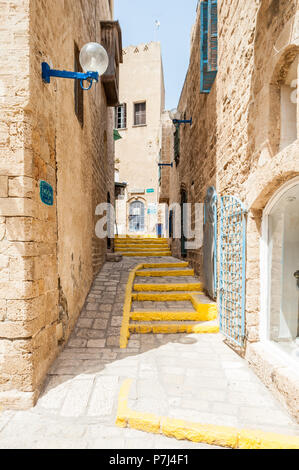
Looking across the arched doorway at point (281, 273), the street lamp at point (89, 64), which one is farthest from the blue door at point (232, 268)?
the street lamp at point (89, 64)

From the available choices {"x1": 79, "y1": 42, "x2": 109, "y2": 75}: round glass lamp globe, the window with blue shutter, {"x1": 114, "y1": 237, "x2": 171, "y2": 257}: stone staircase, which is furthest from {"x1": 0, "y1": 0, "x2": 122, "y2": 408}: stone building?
{"x1": 114, "y1": 237, "x2": 171, "y2": 257}: stone staircase

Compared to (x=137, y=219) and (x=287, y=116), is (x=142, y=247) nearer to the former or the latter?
(x=287, y=116)

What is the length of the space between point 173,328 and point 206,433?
2266 mm

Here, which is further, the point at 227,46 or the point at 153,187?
the point at 153,187

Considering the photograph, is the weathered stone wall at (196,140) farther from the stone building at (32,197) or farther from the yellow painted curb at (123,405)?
the yellow painted curb at (123,405)

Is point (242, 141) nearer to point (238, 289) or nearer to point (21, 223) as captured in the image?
point (238, 289)

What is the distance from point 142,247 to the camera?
1134cm

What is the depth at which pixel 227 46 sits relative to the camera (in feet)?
14.7

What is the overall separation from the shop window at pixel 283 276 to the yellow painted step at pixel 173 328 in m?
1.34

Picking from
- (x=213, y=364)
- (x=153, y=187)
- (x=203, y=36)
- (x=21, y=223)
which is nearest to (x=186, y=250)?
(x=213, y=364)

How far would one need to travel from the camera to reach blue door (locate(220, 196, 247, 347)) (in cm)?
369

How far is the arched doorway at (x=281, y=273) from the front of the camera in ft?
10.7

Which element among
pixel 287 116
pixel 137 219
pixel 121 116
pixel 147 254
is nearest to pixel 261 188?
pixel 287 116

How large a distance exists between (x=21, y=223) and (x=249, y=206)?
9.50 feet
